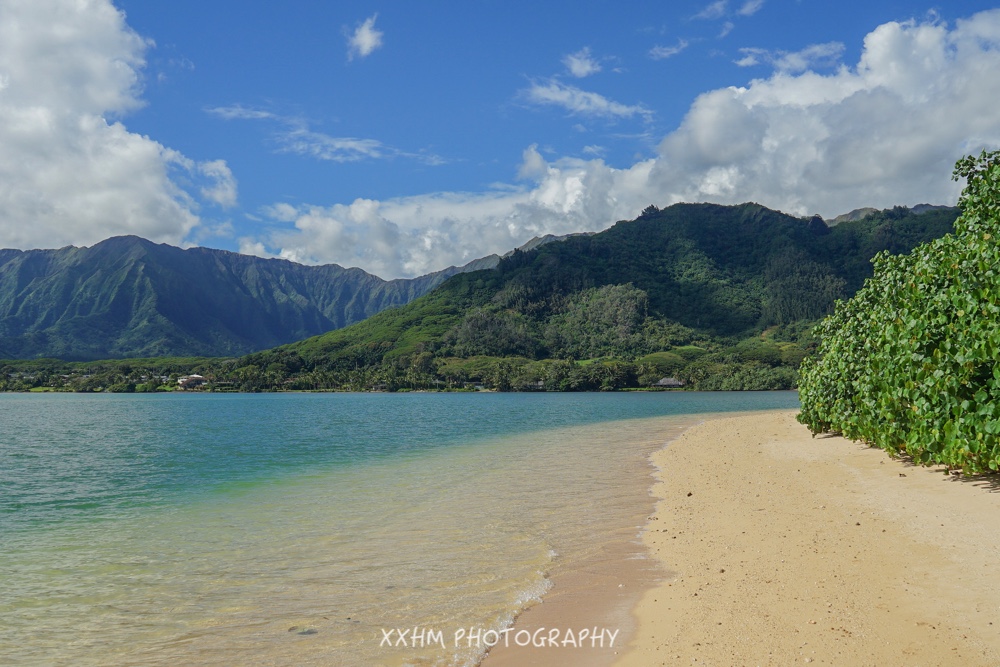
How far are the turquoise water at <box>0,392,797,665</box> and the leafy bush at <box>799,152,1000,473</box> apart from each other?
7.48m

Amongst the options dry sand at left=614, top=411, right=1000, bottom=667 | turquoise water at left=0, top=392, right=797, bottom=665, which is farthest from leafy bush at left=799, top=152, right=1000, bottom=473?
turquoise water at left=0, top=392, right=797, bottom=665

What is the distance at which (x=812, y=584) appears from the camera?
10.1 m

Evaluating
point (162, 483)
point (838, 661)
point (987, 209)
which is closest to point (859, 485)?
point (987, 209)

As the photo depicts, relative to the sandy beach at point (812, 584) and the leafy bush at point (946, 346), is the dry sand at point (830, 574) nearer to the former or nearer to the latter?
the sandy beach at point (812, 584)

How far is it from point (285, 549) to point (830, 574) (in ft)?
37.2

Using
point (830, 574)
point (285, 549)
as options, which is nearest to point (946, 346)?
point (830, 574)

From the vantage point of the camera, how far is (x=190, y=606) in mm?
11422

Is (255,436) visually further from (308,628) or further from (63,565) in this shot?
(308,628)

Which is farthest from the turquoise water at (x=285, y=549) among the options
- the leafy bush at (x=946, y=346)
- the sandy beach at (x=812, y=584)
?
the leafy bush at (x=946, y=346)

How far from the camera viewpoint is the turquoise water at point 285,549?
995cm

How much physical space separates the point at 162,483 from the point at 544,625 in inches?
967

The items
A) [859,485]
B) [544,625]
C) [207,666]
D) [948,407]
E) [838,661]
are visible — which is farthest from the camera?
[859,485]

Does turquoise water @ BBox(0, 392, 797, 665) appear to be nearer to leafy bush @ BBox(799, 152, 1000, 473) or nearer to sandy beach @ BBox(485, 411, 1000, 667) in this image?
sandy beach @ BBox(485, 411, 1000, 667)

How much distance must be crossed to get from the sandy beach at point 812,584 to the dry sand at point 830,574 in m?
0.03
